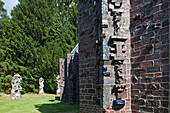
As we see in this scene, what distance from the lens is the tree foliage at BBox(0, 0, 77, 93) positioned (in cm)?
2623

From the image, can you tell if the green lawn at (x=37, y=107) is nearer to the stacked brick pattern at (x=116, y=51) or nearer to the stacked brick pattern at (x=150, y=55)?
the stacked brick pattern at (x=116, y=51)

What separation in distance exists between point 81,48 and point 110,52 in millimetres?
2177

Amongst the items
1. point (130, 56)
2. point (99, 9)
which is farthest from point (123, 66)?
point (99, 9)

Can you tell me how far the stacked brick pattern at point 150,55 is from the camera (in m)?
4.27

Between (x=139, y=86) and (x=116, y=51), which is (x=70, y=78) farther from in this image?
(x=139, y=86)

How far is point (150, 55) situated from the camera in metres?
4.65

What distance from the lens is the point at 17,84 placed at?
19.6 m

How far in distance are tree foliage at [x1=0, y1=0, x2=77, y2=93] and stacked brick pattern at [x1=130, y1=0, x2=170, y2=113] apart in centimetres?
2137

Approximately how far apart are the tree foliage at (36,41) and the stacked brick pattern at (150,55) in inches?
841

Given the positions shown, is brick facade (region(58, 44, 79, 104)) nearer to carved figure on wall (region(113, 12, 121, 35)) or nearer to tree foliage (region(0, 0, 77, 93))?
tree foliage (region(0, 0, 77, 93))

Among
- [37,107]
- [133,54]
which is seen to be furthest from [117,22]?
[37,107]

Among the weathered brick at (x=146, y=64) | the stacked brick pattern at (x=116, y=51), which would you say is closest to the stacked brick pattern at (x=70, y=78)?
the stacked brick pattern at (x=116, y=51)

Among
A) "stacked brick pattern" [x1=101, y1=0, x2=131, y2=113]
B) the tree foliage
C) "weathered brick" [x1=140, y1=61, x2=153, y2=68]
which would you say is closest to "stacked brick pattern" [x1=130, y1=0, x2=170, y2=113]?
"weathered brick" [x1=140, y1=61, x2=153, y2=68]

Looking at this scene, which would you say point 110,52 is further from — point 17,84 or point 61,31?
point 61,31
